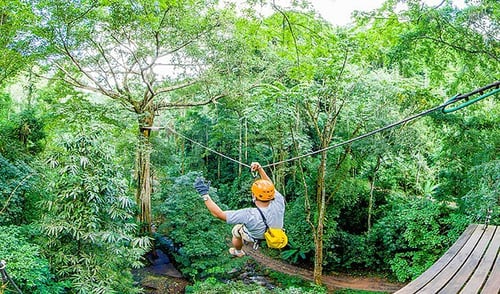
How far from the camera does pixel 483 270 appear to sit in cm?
275

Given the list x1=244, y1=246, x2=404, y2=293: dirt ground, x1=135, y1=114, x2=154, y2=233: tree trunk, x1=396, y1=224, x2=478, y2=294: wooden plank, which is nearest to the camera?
x1=396, y1=224, x2=478, y2=294: wooden plank

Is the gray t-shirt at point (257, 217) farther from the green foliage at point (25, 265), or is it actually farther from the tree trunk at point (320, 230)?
the tree trunk at point (320, 230)

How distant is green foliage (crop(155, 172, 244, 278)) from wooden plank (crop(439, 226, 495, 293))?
5.54 meters

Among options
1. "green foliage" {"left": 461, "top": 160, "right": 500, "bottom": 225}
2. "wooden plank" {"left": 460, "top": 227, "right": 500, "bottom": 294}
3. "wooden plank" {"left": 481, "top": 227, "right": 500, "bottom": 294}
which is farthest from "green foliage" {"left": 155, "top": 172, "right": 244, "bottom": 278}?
"wooden plank" {"left": 481, "top": 227, "right": 500, "bottom": 294}

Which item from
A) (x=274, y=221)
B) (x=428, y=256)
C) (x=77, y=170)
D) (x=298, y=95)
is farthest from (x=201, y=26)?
(x=428, y=256)

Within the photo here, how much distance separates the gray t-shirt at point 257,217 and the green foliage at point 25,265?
8.22ft

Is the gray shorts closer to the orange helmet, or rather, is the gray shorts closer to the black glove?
the orange helmet

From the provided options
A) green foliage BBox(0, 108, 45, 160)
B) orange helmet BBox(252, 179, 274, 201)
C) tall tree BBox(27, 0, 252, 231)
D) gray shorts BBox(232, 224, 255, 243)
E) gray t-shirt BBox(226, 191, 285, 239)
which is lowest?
gray shorts BBox(232, 224, 255, 243)

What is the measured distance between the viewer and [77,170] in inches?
175

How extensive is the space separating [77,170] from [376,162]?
24.8 ft

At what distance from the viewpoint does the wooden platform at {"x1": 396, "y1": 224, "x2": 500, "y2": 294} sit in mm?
2457

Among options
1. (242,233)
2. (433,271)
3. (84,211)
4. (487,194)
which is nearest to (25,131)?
(84,211)

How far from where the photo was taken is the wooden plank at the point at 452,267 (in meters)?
2.50

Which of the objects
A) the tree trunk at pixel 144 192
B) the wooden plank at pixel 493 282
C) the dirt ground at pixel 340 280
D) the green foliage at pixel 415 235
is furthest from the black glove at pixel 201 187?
the tree trunk at pixel 144 192
